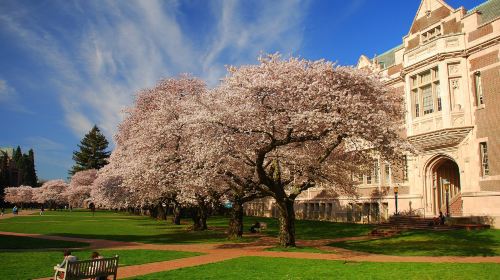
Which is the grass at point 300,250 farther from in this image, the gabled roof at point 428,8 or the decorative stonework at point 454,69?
the gabled roof at point 428,8

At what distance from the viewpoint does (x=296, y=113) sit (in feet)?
55.8

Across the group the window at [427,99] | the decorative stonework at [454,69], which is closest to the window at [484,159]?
the window at [427,99]

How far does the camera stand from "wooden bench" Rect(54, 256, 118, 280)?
10.3 metres

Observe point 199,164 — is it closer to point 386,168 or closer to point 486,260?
point 486,260

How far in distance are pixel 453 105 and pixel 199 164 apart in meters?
19.5

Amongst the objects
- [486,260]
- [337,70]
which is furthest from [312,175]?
[486,260]

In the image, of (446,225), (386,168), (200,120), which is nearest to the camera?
(200,120)

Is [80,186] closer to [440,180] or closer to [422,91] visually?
[440,180]

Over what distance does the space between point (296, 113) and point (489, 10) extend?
2102cm

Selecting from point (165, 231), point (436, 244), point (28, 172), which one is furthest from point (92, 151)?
point (436, 244)

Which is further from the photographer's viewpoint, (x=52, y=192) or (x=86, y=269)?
(x=52, y=192)

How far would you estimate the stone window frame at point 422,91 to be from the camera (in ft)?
99.6

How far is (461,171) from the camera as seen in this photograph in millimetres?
28844

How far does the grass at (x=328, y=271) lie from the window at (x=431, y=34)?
22.3 m
